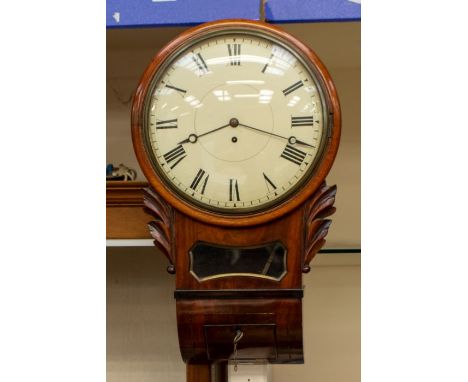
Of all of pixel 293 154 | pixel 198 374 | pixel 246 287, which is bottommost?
pixel 198 374

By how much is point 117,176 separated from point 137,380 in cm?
52

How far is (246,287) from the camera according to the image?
1.11 metres

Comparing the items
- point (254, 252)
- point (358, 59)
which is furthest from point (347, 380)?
A: point (358, 59)

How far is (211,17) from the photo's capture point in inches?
46.8

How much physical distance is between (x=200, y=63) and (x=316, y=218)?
0.31 meters

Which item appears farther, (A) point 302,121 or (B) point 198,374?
(B) point 198,374

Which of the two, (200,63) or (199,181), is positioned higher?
(200,63)

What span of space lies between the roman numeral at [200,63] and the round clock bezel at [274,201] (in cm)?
2

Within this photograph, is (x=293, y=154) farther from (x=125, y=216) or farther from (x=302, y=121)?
(x=125, y=216)

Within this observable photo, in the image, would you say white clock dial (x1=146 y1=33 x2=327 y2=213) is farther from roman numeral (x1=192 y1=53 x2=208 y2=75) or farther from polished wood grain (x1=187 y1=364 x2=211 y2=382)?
polished wood grain (x1=187 y1=364 x2=211 y2=382)

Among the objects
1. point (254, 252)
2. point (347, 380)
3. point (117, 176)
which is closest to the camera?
→ point (254, 252)

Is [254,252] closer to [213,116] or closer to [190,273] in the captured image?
[190,273]

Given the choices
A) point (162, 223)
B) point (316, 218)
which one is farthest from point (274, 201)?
point (162, 223)

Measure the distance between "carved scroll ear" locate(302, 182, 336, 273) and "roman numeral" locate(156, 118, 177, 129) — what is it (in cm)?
25
